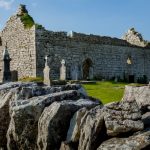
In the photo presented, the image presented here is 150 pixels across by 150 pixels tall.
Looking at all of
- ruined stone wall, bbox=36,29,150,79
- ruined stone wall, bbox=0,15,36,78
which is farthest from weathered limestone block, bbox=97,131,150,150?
ruined stone wall, bbox=0,15,36,78

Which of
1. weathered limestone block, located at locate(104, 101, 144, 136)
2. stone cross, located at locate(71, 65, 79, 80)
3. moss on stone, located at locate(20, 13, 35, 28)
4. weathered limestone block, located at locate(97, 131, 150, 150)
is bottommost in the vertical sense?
weathered limestone block, located at locate(97, 131, 150, 150)

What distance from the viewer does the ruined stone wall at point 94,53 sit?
44688 mm

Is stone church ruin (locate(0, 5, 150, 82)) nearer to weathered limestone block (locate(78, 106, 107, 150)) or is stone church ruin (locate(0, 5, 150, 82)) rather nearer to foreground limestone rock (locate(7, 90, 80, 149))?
foreground limestone rock (locate(7, 90, 80, 149))

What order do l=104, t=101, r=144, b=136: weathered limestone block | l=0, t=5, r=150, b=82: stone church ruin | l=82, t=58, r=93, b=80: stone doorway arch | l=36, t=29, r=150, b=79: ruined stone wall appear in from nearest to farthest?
l=104, t=101, r=144, b=136: weathered limestone block → l=0, t=5, r=150, b=82: stone church ruin → l=36, t=29, r=150, b=79: ruined stone wall → l=82, t=58, r=93, b=80: stone doorway arch

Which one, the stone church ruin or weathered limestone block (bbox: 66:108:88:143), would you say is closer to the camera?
weathered limestone block (bbox: 66:108:88:143)

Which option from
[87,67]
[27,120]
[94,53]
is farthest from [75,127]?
[94,53]

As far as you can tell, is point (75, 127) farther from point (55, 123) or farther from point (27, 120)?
point (27, 120)

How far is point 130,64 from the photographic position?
54.5m

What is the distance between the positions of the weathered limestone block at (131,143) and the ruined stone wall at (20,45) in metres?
36.7

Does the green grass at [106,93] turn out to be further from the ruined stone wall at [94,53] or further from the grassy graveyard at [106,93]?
the ruined stone wall at [94,53]

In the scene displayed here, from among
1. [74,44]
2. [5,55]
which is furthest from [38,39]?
[5,55]

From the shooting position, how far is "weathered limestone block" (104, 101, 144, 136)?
23.7ft

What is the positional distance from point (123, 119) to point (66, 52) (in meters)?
39.3

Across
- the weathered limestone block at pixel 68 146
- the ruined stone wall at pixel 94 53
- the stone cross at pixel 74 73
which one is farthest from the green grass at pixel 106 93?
the ruined stone wall at pixel 94 53
